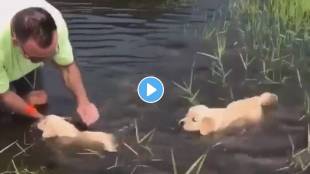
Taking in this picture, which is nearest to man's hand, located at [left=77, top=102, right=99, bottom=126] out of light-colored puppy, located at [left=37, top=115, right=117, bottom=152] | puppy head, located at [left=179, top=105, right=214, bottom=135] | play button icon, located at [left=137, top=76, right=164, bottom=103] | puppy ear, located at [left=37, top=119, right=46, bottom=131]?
light-colored puppy, located at [left=37, top=115, right=117, bottom=152]

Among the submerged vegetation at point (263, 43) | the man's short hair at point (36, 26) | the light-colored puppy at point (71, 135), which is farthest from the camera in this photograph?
the submerged vegetation at point (263, 43)

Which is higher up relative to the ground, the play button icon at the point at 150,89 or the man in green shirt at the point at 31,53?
the man in green shirt at the point at 31,53

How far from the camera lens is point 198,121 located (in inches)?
160

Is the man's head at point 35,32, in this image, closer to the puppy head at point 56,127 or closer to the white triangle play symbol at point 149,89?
the puppy head at point 56,127

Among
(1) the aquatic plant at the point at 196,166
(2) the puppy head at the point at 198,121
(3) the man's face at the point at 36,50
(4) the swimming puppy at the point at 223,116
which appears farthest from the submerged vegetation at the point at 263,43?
(3) the man's face at the point at 36,50

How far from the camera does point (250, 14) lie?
5.51m

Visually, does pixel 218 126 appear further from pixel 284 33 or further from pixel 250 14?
pixel 250 14

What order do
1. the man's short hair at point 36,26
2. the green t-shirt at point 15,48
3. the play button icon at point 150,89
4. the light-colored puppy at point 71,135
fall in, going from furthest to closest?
the play button icon at point 150,89 < the light-colored puppy at point 71,135 < the green t-shirt at point 15,48 < the man's short hair at point 36,26

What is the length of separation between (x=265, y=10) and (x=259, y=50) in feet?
1.98

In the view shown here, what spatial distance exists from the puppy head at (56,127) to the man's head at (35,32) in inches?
20.9

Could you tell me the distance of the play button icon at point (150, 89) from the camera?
4.39m

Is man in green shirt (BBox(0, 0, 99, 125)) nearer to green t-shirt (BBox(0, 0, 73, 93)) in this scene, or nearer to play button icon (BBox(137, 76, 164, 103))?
green t-shirt (BBox(0, 0, 73, 93))

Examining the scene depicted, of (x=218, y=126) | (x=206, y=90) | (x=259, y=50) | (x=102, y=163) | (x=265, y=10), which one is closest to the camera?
(x=102, y=163)

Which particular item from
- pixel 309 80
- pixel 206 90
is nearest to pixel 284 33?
pixel 309 80
